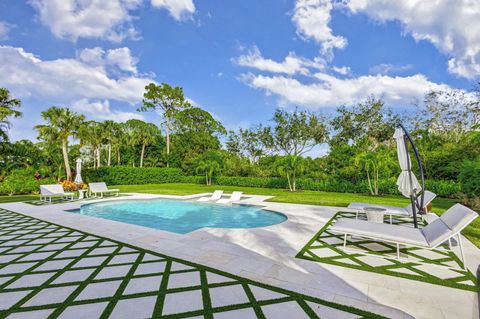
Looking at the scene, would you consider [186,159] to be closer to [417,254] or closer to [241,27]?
[241,27]

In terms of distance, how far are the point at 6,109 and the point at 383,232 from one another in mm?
22477

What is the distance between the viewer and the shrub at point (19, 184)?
45.8ft

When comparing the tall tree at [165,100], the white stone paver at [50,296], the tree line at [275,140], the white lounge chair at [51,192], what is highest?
the tall tree at [165,100]

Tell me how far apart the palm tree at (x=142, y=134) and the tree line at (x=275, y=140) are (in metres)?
0.14

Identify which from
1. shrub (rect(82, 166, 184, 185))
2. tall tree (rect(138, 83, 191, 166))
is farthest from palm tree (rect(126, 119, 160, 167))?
shrub (rect(82, 166, 184, 185))

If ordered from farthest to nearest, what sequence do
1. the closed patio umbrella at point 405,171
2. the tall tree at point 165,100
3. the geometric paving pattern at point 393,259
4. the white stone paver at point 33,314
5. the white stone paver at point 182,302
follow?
the tall tree at point 165,100, the closed patio umbrella at point 405,171, the geometric paving pattern at point 393,259, the white stone paver at point 182,302, the white stone paver at point 33,314

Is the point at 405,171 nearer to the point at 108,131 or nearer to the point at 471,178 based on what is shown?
the point at 471,178

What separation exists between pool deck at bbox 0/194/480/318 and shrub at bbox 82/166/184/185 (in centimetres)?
1623

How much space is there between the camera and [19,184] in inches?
565

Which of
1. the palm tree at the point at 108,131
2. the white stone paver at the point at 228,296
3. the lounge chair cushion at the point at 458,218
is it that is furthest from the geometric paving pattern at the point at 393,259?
the palm tree at the point at 108,131

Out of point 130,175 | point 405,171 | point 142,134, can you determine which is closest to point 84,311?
point 405,171

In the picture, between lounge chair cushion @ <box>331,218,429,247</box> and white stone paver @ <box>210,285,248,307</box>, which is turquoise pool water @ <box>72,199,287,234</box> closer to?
lounge chair cushion @ <box>331,218,429,247</box>

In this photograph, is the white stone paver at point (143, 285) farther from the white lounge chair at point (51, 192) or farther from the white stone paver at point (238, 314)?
the white lounge chair at point (51, 192)

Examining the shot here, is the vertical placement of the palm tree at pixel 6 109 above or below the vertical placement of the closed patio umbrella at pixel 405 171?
above
